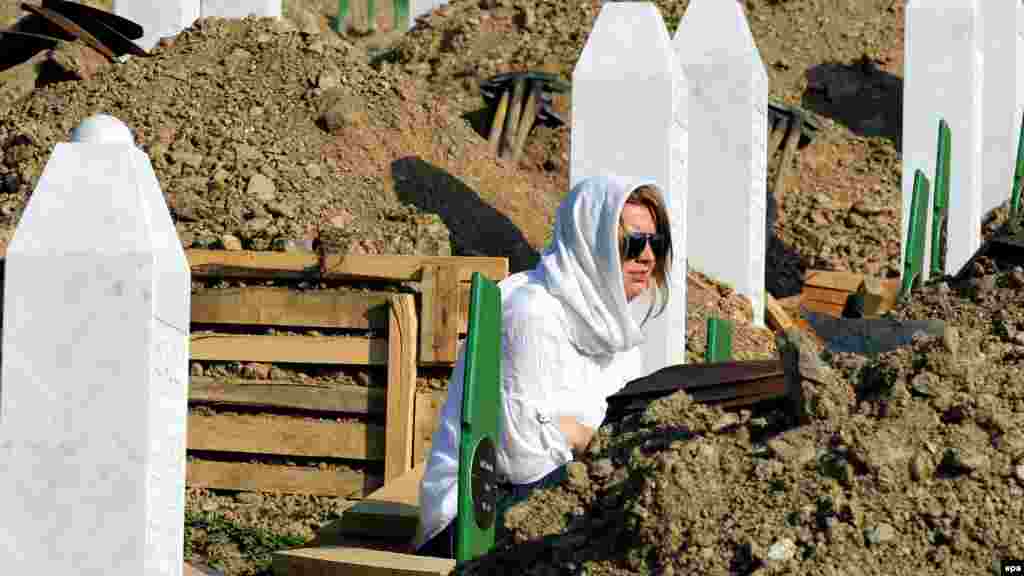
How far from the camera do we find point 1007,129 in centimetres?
1477

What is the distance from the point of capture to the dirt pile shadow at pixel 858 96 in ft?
59.5

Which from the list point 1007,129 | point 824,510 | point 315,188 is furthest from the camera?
point 1007,129

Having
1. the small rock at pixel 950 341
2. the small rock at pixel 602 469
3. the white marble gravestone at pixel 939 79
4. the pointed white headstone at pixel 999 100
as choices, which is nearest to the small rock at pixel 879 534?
the small rock at pixel 950 341

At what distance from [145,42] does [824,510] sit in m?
10.0

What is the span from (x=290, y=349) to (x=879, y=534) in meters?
4.47

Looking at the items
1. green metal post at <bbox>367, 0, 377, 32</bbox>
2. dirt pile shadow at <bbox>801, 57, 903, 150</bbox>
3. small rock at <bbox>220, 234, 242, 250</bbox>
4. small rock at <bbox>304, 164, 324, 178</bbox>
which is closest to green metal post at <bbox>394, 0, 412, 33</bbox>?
green metal post at <bbox>367, 0, 377, 32</bbox>

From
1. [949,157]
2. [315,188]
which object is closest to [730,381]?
[315,188]

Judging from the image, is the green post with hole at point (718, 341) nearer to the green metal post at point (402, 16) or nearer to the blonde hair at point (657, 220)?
the blonde hair at point (657, 220)

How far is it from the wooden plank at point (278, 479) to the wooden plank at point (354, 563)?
8.82 feet

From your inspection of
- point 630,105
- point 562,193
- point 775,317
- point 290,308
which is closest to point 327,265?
point 290,308

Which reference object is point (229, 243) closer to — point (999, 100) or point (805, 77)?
point (999, 100)

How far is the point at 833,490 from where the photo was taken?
14.3 ft

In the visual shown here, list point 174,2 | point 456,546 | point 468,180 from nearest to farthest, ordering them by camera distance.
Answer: point 456,546 → point 468,180 → point 174,2

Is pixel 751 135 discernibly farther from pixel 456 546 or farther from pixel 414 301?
pixel 456 546
